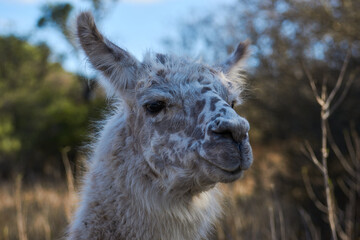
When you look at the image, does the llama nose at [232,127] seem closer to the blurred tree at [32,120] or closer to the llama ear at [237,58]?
the llama ear at [237,58]

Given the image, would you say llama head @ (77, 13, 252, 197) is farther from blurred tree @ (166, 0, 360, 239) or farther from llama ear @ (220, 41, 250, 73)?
blurred tree @ (166, 0, 360, 239)

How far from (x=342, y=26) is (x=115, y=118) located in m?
5.57

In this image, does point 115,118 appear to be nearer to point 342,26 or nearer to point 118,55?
point 118,55

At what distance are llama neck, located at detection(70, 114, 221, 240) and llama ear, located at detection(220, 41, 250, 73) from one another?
1.36m

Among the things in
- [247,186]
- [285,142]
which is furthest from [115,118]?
[247,186]

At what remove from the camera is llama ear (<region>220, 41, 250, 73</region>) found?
13.0 ft

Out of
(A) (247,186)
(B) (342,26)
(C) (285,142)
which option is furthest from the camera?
(A) (247,186)

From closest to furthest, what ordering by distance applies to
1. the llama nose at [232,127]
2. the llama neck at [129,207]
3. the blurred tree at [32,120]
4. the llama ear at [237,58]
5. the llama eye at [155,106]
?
1. the llama nose at [232,127]
2. the llama neck at [129,207]
3. the llama eye at [155,106]
4. the llama ear at [237,58]
5. the blurred tree at [32,120]

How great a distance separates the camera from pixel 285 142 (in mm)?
9141

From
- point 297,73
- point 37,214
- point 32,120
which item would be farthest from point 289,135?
point 32,120

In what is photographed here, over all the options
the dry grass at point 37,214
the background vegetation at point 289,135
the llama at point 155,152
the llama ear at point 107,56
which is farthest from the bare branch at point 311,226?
the dry grass at point 37,214

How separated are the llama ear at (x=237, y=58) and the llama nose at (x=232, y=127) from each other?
151cm

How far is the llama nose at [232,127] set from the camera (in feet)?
8.07

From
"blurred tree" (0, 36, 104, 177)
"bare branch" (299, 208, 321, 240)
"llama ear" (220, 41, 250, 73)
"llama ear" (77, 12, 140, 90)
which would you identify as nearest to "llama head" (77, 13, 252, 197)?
"llama ear" (77, 12, 140, 90)
